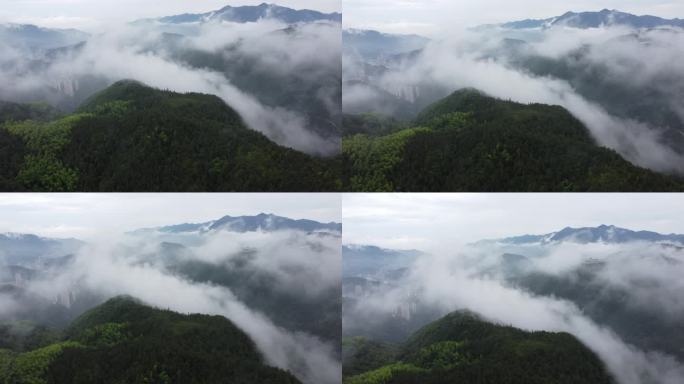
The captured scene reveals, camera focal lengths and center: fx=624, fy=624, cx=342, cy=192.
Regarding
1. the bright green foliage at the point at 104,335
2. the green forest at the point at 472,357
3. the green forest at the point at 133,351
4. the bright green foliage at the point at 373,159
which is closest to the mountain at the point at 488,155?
the bright green foliage at the point at 373,159

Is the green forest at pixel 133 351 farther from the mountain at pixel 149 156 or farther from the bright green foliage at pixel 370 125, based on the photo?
the bright green foliage at pixel 370 125

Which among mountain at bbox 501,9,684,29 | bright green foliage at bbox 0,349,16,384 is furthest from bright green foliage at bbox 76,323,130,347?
mountain at bbox 501,9,684,29

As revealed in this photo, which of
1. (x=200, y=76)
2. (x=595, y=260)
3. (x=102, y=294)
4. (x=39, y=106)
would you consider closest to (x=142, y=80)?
(x=200, y=76)

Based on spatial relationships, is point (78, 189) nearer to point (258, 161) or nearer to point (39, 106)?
point (39, 106)

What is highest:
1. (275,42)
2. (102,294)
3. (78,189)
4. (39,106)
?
(275,42)

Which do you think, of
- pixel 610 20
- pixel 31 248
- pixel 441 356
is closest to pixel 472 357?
pixel 441 356

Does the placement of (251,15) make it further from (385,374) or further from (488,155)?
(385,374)
